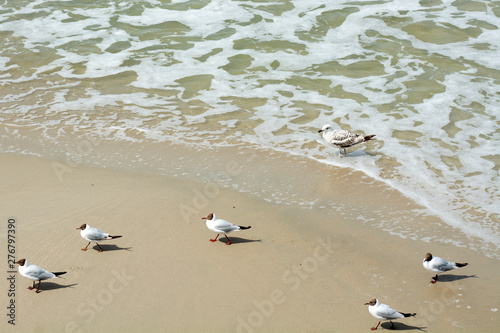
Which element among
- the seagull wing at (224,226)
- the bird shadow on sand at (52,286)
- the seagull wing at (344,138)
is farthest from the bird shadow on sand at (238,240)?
the seagull wing at (344,138)

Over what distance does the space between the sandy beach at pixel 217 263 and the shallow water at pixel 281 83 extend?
2.25 ft

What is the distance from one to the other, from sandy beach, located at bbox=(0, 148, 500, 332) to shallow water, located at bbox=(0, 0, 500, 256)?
2.25 feet

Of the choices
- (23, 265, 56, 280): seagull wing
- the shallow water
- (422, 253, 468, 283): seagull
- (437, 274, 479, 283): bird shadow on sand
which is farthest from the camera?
the shallow water

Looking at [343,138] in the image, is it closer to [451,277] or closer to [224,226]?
[224,226]

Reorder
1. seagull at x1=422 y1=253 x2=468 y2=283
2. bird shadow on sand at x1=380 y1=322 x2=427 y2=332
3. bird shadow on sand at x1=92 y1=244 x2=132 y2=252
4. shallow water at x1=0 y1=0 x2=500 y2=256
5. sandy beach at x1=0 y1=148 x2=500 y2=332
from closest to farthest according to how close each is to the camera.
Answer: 1. bird shadow on sand at x1=380 y1=322 x2=427 y2=332
2. sandy beach at x1=0 y1=148 x2=500 y2=332
3. seagull at x1=422 y1=253 x2=468 y2=283
4. bird shadow on sand at x1=92 y1=244 x2=132 y2=252
5. shallow water at x1=0 y1=0 x2=500 y2=256

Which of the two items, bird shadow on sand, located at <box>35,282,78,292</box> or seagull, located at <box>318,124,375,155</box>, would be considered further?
seagull, located at <box>318,124,375,155</box>

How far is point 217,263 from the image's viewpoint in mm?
6215

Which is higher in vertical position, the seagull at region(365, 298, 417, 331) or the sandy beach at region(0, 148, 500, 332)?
the seagull at region(365, 298, 417, 331)

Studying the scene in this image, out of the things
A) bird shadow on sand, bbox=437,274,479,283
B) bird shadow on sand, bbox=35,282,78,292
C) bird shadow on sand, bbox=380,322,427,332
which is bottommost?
bird shadow on sand, bbox=35,282,78,292

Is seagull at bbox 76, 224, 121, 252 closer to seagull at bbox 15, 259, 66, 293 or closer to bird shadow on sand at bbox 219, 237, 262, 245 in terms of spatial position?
seagull at bbox 15, 259, 66, 293

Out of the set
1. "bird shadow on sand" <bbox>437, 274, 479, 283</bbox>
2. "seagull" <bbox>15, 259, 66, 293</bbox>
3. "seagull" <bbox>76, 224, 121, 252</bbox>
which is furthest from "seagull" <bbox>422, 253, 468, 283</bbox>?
"seagull" <bbox>15, 259, 66, 293</bbox>

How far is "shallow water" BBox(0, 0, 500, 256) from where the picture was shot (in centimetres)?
871

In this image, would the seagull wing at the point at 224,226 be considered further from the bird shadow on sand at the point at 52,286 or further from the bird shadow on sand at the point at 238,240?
the bird shadow on sand at the point at 52,286

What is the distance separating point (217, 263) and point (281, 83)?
19.9 ft
